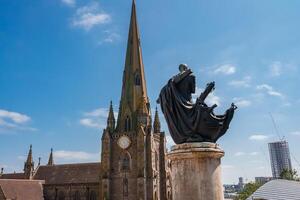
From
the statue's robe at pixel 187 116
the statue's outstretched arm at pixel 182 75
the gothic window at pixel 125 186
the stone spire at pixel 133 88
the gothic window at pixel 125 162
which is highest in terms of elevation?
the stone spire at pixel 133 88

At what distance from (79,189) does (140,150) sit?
51.7ft

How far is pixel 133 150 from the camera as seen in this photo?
5338 centimetres

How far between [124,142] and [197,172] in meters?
46.1

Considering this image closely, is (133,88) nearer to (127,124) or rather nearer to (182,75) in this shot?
(127,124)

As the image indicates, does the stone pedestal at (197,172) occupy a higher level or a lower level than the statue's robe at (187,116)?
lower

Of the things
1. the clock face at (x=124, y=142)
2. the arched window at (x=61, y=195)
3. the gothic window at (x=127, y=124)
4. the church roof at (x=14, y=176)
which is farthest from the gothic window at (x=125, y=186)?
the church roof at (x=14, y=176)

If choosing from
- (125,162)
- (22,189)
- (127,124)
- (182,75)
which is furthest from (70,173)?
(182,75)

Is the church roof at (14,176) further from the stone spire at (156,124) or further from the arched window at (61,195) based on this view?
the stone spire at (156,124)

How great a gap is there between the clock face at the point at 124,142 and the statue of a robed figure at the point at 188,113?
44.3 metres

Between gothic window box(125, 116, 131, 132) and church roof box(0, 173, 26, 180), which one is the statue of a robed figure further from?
church roof box(0, 173, 26, 180)

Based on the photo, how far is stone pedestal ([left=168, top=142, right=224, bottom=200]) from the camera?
8.69 m

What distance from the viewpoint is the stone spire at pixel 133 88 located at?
5575cm

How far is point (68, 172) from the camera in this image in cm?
6388

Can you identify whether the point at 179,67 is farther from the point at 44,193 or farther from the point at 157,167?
the point at 44,193
